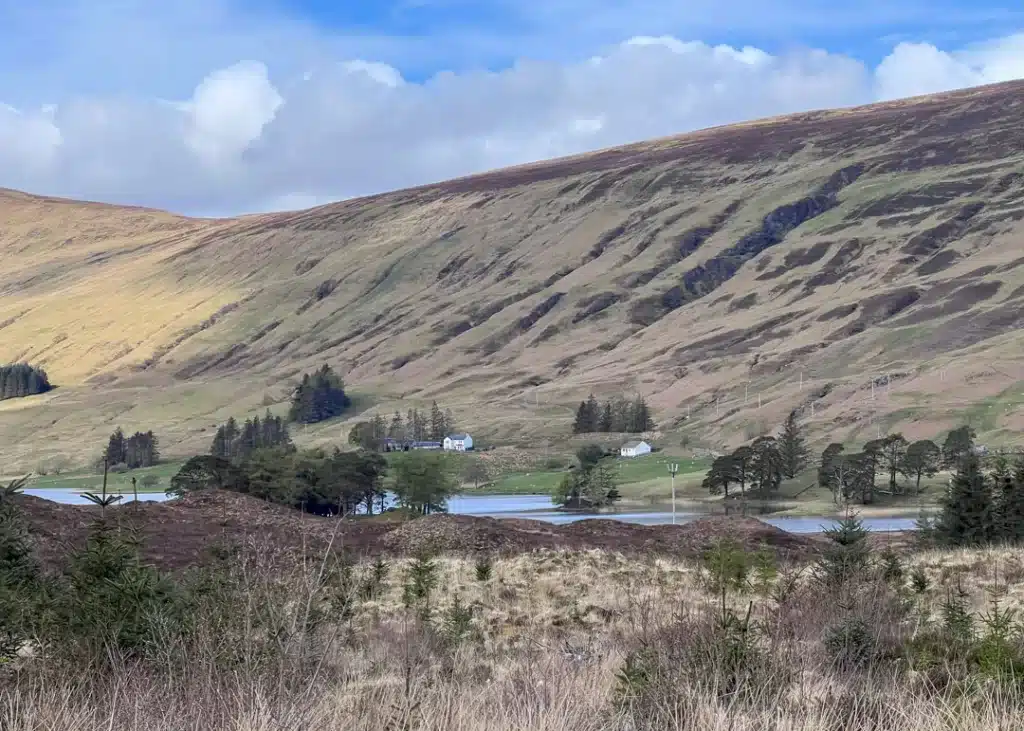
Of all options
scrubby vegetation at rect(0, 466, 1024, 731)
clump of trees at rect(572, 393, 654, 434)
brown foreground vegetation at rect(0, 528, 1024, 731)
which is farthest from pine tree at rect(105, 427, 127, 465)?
brown foreground vegetation at rect(0, 528, 1024, 731)

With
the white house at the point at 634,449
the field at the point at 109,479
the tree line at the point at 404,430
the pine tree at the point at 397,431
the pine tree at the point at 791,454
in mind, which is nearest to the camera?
the pine tree at the point at 791,454

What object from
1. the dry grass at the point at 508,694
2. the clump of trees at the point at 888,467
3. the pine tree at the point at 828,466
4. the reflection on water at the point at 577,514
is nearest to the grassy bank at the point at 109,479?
the reflection on water at the point at 577,514

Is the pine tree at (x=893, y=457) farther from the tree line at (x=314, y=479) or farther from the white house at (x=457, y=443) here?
the white house at (x=457, y=443)

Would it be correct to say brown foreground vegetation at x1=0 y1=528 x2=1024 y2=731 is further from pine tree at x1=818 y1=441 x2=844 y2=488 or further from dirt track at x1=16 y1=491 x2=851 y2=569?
pine tree at x1=818 y1=441 x2=844 y2=488

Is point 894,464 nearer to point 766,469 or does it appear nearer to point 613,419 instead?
point 766,469

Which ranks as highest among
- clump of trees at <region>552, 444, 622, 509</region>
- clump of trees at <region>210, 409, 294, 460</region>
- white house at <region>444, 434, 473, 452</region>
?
clump of trees at <region>210, 409, 294, 460</region>

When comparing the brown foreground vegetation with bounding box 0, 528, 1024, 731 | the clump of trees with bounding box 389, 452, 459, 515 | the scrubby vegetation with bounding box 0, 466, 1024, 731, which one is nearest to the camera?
the brown foreground vegetation with bounding box 0, 528, 1024, 731

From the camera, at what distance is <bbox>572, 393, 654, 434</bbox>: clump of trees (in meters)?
155

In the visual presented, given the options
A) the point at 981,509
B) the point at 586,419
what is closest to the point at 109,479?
the point at 586,419

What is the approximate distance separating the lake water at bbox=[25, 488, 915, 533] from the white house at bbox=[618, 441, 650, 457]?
78.3ft

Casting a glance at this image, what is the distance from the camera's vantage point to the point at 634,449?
142m

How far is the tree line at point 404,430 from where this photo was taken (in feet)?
502

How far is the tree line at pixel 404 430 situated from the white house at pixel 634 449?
2686 cm

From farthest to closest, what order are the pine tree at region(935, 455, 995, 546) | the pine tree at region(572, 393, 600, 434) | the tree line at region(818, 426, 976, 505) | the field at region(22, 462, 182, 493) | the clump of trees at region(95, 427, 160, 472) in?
1. the clump of trees at region(95, 427, 160, 472)
2. the pine tree at region(572, 393, 600, 434)
3. the field at region(22, 462, 182, 493)
4. the tree line at region(818, 426, 976, 505)
5. the pine tree at region(935, 455, 995, 546)
